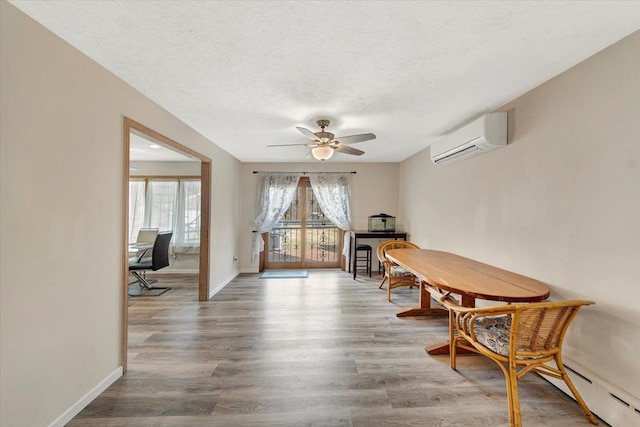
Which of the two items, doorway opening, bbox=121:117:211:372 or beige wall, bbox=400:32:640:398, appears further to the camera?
doorway opening, bbox=121:117:211:372

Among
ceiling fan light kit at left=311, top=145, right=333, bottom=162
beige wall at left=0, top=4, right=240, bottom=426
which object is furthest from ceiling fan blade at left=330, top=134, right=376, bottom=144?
beige wall at left=0, top=4, right=240, bottom=426

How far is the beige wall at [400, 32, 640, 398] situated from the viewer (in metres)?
1.44

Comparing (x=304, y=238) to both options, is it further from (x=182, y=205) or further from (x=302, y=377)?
(x=302, y=377)

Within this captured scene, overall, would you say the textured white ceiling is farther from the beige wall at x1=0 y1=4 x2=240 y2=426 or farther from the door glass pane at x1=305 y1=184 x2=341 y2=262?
the door glass pane at x1=305 y1=184 x2=341 y2=262

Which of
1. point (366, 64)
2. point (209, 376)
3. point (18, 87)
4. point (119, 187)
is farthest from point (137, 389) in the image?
point (366, 64)

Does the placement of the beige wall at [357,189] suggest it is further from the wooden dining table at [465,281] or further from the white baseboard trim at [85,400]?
the white baseboard trim at [85,400]

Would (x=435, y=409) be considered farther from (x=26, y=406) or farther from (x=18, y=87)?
(x=18, y=87)

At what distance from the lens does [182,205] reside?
202 inches

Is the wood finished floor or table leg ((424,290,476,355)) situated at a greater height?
table leg ((424,290,476,355))

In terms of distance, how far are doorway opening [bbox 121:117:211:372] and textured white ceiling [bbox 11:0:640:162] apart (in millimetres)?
367

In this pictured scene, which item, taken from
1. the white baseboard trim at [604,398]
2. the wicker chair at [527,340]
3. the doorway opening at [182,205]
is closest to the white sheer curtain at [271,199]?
the doorway opening at [182,205]

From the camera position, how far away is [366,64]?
1705mm

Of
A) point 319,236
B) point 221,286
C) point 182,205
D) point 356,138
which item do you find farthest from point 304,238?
point 356,138

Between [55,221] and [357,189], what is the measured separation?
4.46m
